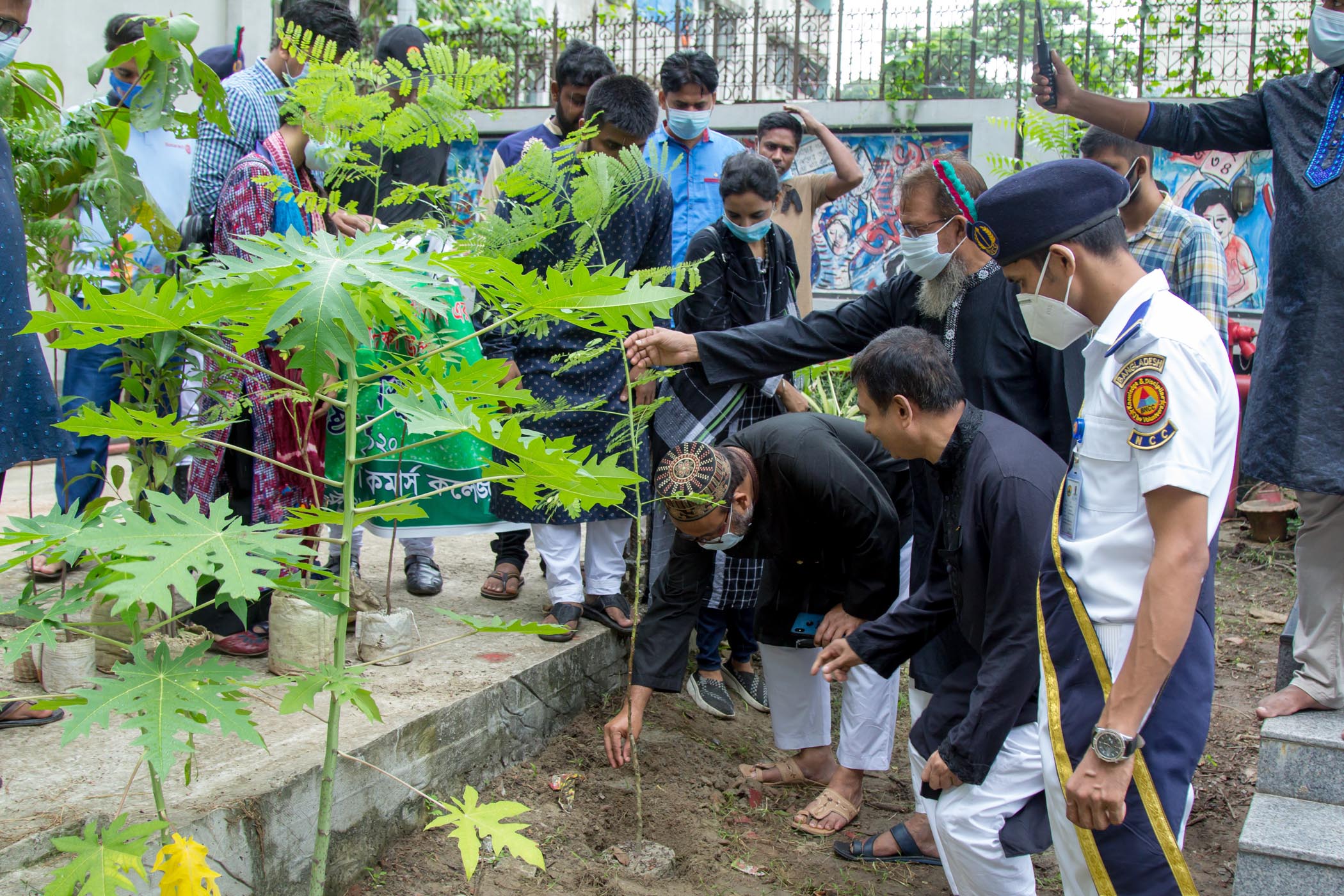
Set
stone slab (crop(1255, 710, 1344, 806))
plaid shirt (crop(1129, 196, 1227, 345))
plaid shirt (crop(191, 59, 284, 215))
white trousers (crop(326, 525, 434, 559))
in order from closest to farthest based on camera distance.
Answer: stone slab (crop(1255, 710, 1344, 806)), plaid shirt (crop(191, 59, 284, 215)), plaid shirt (crop(1129, 196, 1227, 345)), white trousers (crop(326, 525, 434, 559))

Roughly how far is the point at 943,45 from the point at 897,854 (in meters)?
7.69

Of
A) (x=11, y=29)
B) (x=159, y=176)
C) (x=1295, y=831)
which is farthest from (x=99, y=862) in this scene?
(x=159, y=176)

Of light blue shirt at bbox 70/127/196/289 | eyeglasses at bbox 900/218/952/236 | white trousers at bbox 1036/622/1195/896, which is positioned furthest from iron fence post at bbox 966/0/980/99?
white trousers at bbox 1036/622/1195/896

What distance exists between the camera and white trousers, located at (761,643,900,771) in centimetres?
337

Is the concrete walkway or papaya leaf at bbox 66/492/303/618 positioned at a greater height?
papaya leaf at bbox 66/492/303/618

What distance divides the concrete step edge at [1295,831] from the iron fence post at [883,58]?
7.46 m

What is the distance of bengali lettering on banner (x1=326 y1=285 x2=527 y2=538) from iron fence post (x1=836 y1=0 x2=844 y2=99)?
21.2 ft

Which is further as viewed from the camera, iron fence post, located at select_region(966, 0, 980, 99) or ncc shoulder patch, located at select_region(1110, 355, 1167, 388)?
iron fence post, located at select_region(966, 0, 980, 99)

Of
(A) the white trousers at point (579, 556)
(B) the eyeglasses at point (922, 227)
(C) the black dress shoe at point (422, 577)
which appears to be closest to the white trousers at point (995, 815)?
(B) the eyeglasses at point (922, 227)

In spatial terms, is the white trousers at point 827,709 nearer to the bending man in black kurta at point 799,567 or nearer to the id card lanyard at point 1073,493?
the bending man in black kurta at point 799,567

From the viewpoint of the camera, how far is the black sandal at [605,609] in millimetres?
3965

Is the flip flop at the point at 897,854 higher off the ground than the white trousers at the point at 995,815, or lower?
lower

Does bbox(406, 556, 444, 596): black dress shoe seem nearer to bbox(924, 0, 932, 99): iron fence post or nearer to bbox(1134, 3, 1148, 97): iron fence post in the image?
bbox(924, 0, 932, 99): iron fence post

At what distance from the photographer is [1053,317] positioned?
204 cm
